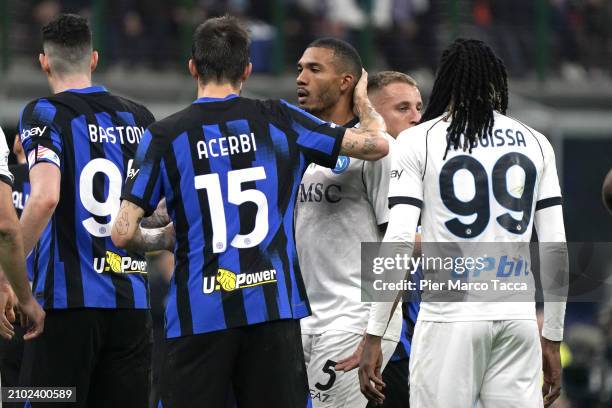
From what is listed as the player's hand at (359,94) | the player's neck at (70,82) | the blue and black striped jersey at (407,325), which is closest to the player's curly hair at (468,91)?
the player's hand at (359,94)

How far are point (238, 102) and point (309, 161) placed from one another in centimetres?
45

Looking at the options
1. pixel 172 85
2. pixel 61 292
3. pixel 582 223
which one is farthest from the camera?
pixel 582 223

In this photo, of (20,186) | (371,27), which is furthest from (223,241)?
(371,27)

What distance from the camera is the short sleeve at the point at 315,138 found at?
5.88 metres

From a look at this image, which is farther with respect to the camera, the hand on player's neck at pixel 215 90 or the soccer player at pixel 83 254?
the soccer player at pixel 83 254

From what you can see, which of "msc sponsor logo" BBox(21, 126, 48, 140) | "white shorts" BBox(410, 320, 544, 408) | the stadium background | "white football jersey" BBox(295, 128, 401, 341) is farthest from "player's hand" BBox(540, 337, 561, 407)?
the stadium background

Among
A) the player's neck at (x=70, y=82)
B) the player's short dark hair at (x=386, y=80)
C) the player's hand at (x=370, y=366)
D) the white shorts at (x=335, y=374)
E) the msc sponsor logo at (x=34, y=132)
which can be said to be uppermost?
the player's neck at (x=70, y=82)

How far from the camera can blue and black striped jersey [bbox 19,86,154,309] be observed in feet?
21.2

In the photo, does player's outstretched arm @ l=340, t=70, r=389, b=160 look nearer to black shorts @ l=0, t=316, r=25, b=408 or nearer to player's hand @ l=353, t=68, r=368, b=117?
player's hand @ l=353, t=68, r=368, b=117

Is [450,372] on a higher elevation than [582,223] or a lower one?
higher

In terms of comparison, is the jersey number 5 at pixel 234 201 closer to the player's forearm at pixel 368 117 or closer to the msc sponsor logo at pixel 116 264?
the player's forearm at pixel 368 117

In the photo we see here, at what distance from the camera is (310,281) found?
672 cm

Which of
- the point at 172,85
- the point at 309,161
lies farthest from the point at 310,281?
the point at 172,85

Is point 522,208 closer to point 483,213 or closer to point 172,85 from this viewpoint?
point 483,213
